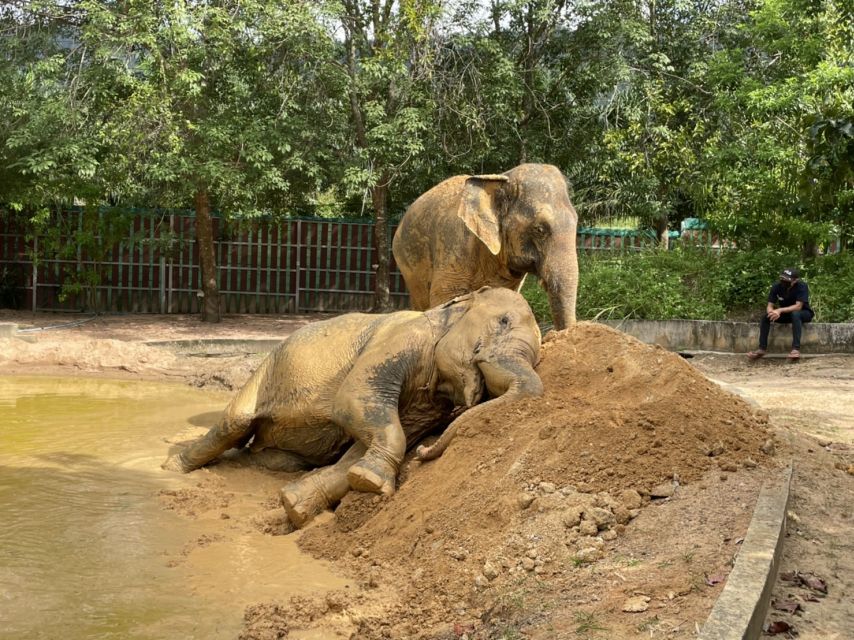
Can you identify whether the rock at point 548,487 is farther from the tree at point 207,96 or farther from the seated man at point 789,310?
the tree at point 207,96

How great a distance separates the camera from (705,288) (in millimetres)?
16250

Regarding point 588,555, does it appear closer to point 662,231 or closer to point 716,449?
point 716,449

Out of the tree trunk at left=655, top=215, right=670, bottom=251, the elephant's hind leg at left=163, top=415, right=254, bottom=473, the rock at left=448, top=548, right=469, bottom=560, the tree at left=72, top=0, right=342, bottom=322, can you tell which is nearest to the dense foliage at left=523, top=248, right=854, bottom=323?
the tree trunk at left=655, top=215, right=670, bottom=251

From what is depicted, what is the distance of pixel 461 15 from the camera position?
1998 centimetres

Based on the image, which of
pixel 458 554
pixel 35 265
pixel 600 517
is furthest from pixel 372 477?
pixel 35 265

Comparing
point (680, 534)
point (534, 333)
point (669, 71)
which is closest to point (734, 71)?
point (669, 71)

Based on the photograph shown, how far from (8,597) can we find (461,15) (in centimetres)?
1715

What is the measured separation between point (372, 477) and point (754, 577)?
271 cm

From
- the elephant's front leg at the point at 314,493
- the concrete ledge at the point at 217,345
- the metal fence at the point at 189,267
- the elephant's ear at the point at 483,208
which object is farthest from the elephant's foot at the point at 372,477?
the metal fence at the point at 189,267

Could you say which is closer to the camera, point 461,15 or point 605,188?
point 461,15

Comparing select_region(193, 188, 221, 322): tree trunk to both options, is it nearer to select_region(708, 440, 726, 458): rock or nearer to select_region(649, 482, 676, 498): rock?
select_region(708, 440, 726, 458): rock

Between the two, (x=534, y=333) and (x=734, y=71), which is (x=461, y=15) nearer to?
(x=734, y=71)

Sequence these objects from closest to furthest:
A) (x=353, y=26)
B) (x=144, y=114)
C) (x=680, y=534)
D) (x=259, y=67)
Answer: (x=680, y=534) < (x=144, y=114) < (x=259, y=67) < (x=353, y=26)

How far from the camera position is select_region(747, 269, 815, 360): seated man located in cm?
1369
